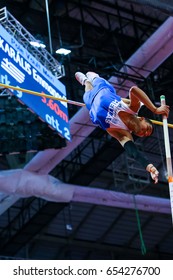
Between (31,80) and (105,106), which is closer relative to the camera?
(105,106)

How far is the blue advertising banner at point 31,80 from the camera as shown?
39.7 feet

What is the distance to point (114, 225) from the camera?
77.6 ft

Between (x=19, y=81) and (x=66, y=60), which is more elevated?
(x=66, y=60)

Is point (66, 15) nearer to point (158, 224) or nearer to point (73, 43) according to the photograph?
point (73, 43)

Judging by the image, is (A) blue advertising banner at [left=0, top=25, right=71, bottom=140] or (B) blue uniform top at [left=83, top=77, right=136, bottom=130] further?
(A) blue advertising banner at [left=0, top=25, right=71, bottom=140]

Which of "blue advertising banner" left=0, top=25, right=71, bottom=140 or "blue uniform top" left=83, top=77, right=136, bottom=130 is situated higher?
"blue advertising banner" left=0, top=25, right=71, bottom=140

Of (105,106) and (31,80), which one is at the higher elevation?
(31,80)

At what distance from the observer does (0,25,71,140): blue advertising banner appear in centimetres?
1211

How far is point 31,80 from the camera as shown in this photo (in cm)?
1259

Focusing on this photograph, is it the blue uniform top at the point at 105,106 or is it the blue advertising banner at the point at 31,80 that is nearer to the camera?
the blue uniform top at the point at 105,106
